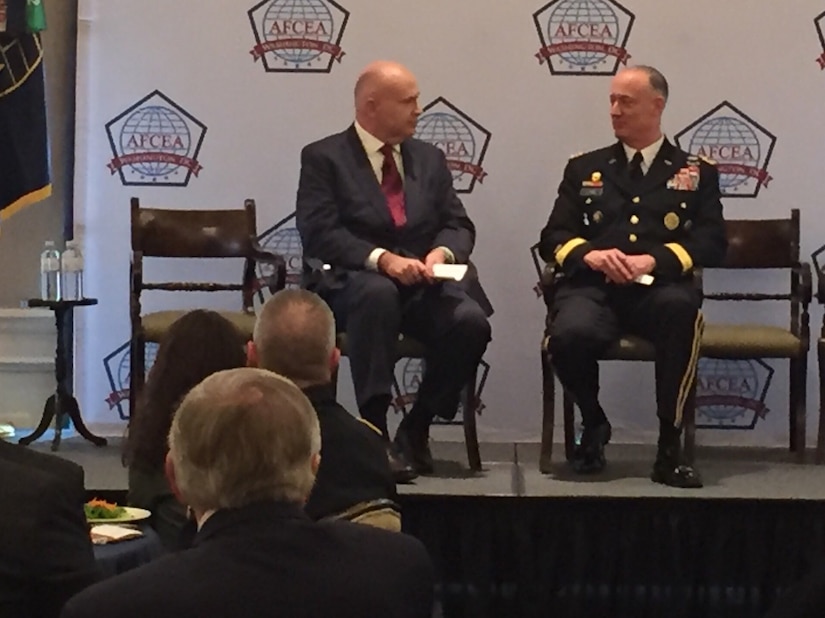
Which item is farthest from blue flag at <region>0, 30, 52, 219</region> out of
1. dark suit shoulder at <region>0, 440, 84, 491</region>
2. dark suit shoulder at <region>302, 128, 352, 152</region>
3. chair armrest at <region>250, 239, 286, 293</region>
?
dark suit shoulder at <region>0, 440, 84, 491</region>

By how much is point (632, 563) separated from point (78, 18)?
9.18 feet

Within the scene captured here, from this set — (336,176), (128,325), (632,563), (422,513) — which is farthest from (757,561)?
(128,325)

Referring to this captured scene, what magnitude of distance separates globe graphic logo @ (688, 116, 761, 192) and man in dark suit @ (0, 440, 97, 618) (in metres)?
3.38

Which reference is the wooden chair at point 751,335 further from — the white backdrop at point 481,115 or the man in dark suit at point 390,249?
the man in dark suit at point 390,249

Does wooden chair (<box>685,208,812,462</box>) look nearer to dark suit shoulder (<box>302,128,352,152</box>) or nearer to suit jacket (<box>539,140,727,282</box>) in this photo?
suit jacket (<box>539,140,727,282</box>)

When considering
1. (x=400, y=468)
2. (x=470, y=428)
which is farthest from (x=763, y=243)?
(x=400, y=468)

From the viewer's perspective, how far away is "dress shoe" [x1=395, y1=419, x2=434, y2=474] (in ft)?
12.2

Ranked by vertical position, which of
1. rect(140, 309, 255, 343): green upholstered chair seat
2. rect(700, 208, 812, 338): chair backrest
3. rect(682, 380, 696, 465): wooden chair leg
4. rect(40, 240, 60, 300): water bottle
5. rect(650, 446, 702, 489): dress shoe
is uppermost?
rect(700, 208, 812, 338): chair backrest

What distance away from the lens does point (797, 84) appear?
4441 millimetres

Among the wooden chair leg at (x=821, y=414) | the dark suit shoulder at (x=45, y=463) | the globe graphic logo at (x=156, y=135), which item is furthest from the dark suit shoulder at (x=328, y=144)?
the dark suit shoulder at (x=45, y=463)

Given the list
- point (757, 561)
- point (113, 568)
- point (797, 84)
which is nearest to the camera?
point (113, 568)

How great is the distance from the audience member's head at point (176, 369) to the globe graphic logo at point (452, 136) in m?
2.27

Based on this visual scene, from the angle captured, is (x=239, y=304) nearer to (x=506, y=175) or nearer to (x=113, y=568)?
(x=506, y=175)

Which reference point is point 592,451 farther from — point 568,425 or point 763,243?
point 763,243
